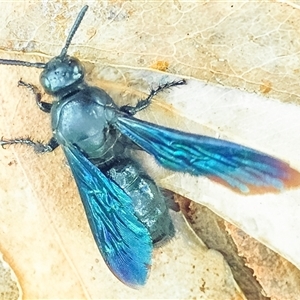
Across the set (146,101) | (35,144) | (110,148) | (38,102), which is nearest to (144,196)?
(110,148)

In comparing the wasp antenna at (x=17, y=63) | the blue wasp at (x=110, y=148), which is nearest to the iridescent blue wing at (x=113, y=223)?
the blue wasp at (x=110, y=148)

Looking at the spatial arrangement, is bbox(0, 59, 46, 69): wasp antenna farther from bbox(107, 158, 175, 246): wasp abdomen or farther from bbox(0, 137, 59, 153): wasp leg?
bbox(107, 158, 175, 246): wasp abdomen

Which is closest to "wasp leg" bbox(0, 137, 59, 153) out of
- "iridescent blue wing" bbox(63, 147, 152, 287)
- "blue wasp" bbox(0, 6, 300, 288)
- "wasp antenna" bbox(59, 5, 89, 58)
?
"blue wasp" bbox(0, 6, 300, 288)

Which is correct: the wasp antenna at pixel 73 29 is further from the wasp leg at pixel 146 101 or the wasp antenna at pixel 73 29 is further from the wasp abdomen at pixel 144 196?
the wasp abdomen at pixel 144 196

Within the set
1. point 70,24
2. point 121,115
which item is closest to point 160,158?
point 121,115

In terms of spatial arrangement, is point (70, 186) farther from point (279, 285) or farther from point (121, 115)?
point (279, 285)

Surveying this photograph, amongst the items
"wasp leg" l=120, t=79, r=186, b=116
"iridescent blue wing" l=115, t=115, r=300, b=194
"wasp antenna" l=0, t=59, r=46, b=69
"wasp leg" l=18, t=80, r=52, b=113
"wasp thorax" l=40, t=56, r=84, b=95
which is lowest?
"iridescent blue wing" l=115, t=115, r=300, b=194
